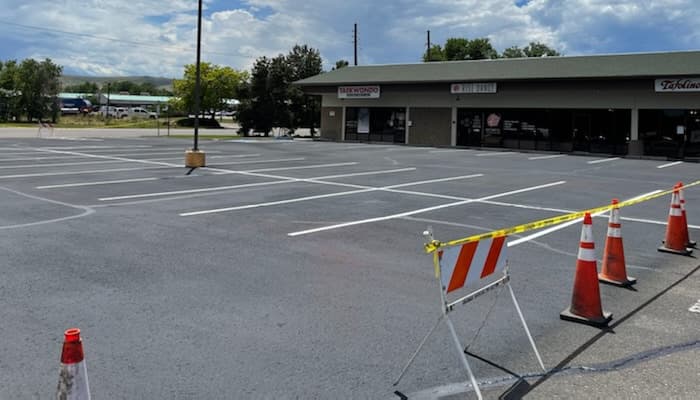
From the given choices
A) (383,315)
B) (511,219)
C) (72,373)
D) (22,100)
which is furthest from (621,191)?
(22,100)

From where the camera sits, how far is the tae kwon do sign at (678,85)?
29.6 m

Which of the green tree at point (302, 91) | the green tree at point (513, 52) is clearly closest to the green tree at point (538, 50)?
the green tree at point (513, 52)

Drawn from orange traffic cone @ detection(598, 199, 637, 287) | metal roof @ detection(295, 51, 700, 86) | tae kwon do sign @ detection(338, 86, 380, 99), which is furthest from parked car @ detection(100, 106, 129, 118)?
orange traffic cone @ detection(598, 199, 637, 287)

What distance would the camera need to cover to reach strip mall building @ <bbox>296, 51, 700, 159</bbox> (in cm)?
3117

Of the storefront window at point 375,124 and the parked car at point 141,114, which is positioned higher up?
the parked car at point 141,114

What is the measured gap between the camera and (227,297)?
6.05 m

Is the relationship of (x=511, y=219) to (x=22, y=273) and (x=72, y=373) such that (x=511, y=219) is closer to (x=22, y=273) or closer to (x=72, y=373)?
(x=22, y=273)

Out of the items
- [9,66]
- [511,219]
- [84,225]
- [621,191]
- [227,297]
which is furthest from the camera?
[9,66]

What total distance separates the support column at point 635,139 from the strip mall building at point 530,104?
2.0 inches

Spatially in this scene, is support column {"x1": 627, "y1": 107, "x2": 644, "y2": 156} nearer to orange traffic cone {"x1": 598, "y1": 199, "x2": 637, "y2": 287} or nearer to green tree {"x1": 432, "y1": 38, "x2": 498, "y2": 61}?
orange traffic cone {"x1": 598, "y1": 199, "x2": 637, "y2": 287}

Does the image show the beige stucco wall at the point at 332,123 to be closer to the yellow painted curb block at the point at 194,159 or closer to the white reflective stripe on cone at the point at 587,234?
the yellow painted curb block at the point at 194,159

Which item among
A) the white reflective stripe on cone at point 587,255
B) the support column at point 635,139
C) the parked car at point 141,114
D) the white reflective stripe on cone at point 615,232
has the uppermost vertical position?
the parked car at point 141,114

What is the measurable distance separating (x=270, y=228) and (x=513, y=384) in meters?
6.12

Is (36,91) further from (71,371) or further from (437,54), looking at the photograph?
(71,371)
